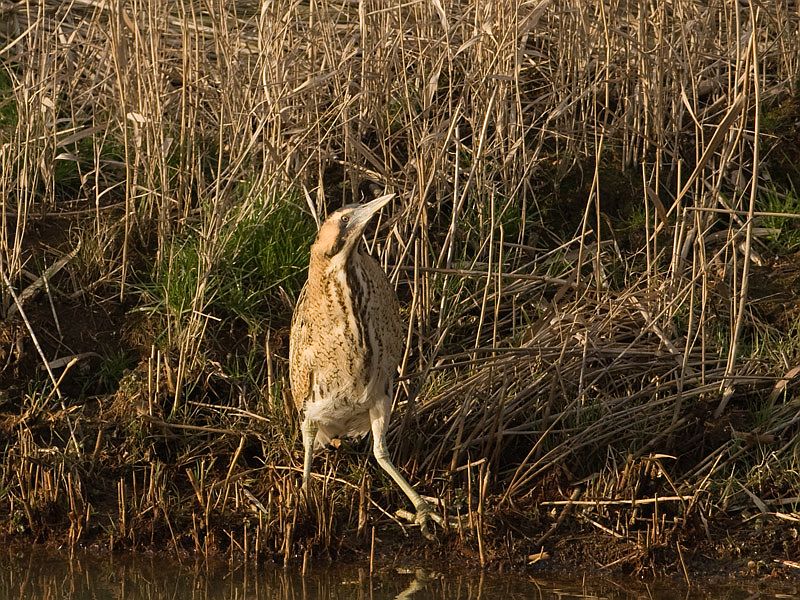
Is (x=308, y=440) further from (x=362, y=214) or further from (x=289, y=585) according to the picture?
(x=362, y=214)

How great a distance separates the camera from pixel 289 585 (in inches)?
178

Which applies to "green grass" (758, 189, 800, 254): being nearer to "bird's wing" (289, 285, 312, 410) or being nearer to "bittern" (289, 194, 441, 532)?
"bittern" (289, 194, 441, 532)

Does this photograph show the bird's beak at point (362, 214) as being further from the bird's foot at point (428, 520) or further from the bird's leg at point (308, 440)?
the bird's foot at point (428, 520)

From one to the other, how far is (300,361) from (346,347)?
0.79 feet

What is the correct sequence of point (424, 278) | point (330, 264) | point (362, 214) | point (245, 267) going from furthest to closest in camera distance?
1. point (245, 267)
2. point (424, 278)
3. point (330, 264)
4. point (362, 214)

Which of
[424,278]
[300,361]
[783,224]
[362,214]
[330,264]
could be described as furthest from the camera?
[783,224]

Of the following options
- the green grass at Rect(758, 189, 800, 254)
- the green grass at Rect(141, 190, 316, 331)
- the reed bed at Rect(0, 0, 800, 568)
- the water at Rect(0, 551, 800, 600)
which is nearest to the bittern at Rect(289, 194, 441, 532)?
the reed bed at Rect(0, 0, 800, 568)

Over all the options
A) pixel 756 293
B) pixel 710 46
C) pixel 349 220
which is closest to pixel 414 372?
pixel 349 220

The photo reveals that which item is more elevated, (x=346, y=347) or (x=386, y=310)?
(x=386, y=310)

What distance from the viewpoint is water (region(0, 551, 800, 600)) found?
4.44 metres

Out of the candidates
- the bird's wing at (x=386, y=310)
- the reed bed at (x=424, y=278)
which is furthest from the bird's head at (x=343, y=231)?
the reed bed at (x=424, y=278)

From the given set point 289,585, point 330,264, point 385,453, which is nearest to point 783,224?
point 385,453

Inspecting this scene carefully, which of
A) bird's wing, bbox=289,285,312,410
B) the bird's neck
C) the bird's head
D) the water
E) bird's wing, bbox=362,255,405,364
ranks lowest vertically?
the water

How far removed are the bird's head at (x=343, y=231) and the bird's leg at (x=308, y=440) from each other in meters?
0.66
